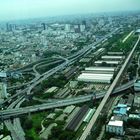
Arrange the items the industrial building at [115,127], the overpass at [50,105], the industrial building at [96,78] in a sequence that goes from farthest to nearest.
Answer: the industrial building at [96,78]
the overpass at [50,105]
the industrial building at [115,127]

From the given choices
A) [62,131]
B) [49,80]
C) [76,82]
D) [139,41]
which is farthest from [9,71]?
[139,41]

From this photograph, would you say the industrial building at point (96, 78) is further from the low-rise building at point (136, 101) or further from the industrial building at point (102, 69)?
the low-rise building at point (136, 101)

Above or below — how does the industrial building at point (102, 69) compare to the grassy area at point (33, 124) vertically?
above

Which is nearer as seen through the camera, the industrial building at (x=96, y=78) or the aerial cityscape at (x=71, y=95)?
the aerial cityscape at (x=71, y=95)

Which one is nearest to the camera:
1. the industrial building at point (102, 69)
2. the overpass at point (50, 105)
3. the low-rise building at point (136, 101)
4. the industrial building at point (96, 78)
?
the low-rise building at point (136, 101)

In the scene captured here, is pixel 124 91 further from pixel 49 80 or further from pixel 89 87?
pixel 49 80

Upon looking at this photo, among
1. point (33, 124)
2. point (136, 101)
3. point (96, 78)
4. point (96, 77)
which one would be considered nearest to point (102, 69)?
point (96, 77)

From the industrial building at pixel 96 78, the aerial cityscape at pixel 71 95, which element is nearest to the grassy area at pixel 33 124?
the aerial cityscape at pixel 71 95
